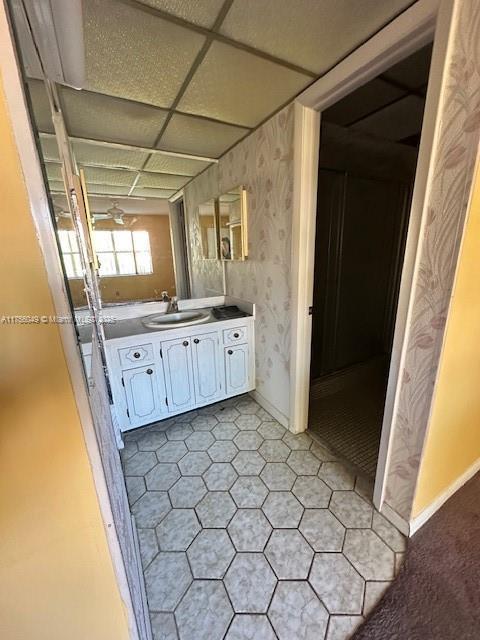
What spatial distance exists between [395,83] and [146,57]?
4.20 feet

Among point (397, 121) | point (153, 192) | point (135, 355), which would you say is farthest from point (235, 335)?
point (397, 121)

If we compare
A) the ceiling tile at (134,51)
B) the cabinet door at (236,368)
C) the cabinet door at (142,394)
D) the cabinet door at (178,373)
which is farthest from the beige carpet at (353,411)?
the ceiling tile at (134,51)

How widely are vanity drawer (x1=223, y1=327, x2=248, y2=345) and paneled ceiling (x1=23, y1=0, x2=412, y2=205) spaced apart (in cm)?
138

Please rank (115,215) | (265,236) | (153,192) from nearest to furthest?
1. (265,236)
2. (115,215)
3. (153,192)

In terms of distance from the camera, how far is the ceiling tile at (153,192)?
85.7 inches

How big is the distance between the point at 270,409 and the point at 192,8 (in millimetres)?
2224

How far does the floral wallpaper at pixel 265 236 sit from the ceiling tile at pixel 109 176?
49 cm

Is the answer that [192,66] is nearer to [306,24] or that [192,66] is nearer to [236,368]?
[306,24]

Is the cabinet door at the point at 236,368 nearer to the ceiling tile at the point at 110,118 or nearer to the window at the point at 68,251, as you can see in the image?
the window at the point at 68,251

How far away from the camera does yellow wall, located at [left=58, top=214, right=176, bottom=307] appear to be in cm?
204

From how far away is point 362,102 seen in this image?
64.7 inches

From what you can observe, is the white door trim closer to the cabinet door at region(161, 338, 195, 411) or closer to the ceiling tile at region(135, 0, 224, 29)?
the ceiling tile at region(135, 0, 224, 29)

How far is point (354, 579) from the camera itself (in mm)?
1090

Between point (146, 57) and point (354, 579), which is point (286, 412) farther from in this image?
point (146, 57)
